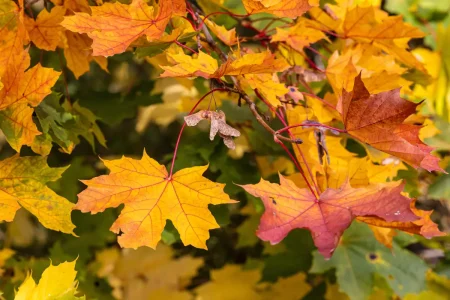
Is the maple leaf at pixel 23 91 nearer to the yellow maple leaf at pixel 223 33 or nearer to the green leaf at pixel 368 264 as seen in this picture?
the yellow maple leaf at pixel 223 33

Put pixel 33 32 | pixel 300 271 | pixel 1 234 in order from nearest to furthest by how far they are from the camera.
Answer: pixel 33 32, pixel 300 271, pixel 1 234

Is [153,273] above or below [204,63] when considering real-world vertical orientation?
below

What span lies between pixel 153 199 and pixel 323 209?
24 cm

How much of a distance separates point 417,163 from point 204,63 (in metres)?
0.32

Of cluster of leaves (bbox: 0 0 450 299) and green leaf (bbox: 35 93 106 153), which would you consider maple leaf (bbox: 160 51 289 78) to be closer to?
cluster of leaves (bbox: 0 0 450 299)

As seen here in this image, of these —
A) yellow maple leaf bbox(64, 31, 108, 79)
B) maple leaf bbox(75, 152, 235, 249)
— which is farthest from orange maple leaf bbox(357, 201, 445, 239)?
yellow maple leaf bbox(64, 31, 108, 79)

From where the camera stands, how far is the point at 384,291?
1.53 metres

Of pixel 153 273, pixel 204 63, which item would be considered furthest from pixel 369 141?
pixel 153 273

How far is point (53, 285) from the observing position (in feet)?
2.81

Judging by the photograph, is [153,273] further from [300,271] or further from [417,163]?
[417,163]

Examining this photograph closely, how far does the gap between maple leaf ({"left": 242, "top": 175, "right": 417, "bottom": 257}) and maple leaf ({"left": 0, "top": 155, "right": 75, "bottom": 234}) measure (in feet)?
0.93

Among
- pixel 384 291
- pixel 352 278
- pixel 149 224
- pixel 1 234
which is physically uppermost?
pixel 149 224

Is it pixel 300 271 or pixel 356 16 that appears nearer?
pixel 356 16

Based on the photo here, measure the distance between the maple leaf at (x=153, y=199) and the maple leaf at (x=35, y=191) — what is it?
0.22ft
